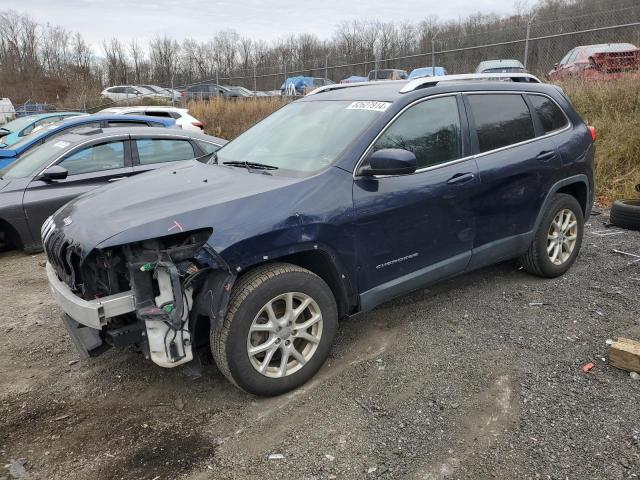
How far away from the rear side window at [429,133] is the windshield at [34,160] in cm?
469

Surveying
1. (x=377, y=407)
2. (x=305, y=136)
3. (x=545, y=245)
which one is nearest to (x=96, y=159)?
Answer: (x=305, y=136)

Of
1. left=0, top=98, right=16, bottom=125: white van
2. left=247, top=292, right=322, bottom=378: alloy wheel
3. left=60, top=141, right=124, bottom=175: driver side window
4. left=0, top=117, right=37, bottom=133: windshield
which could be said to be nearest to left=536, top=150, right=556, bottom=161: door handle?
left=247, top=292, right=322, bottom=378: alloy wheel

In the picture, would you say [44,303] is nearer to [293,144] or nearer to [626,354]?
[293,144]

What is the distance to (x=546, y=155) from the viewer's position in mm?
→ 4543

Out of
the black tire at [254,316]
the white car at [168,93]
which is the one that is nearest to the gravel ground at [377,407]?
the black tire at [254,316]

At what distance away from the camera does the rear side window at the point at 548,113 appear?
15.4 ft

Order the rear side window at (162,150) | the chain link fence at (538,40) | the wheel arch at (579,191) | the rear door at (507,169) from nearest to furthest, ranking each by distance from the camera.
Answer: the rear door at (507,169) < the wheel arch at (579,191) < the rear side window at (162,150) < the chain link fence at (538,40)

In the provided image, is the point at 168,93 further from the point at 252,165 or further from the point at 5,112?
the point at 252,165

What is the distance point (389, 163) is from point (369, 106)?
2.35ft

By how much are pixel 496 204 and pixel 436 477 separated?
237cm

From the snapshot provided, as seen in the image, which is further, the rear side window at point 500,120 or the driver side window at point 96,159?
the driver side window at point 96,159

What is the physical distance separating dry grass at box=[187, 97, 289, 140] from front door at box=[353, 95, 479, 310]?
43.9 feet

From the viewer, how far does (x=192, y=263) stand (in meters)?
2.91

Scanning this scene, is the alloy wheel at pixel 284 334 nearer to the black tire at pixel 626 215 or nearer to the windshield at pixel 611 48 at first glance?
the black tire at pixel 626 215
